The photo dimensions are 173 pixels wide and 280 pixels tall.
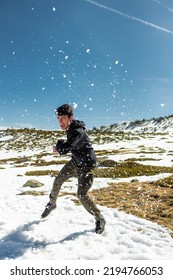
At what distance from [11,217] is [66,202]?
2.68 meters

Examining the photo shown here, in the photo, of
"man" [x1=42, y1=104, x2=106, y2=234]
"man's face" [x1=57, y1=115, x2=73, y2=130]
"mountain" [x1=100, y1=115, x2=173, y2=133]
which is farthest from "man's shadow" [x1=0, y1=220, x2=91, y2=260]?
"mountain" [x1=100, y1=115, x2=173, y2=133]

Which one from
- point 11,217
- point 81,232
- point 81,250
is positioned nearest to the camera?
point 81,250

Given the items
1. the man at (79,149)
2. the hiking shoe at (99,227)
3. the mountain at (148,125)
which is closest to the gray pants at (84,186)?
the man at (79,149)

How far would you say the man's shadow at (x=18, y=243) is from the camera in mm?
7348

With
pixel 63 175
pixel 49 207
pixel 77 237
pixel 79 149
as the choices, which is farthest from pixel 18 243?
pixel 79 149

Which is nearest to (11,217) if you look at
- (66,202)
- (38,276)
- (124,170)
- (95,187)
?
(66,202)

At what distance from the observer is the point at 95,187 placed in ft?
54.8

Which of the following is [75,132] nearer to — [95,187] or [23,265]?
[23,265]

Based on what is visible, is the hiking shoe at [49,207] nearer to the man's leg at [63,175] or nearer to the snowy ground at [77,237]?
the man's leg at [63,175]

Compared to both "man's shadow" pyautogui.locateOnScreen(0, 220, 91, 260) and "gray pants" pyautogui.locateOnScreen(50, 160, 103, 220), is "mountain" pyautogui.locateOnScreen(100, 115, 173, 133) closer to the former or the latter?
"gray pants" pyautogui.locateOnScreen(50, 160, 103, 220)

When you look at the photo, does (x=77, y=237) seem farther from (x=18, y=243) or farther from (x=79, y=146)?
(x=79, y=146)

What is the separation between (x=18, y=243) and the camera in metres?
7.90

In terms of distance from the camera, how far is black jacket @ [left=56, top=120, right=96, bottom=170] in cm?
751

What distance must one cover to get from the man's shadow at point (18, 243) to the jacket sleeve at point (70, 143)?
2223 mm
